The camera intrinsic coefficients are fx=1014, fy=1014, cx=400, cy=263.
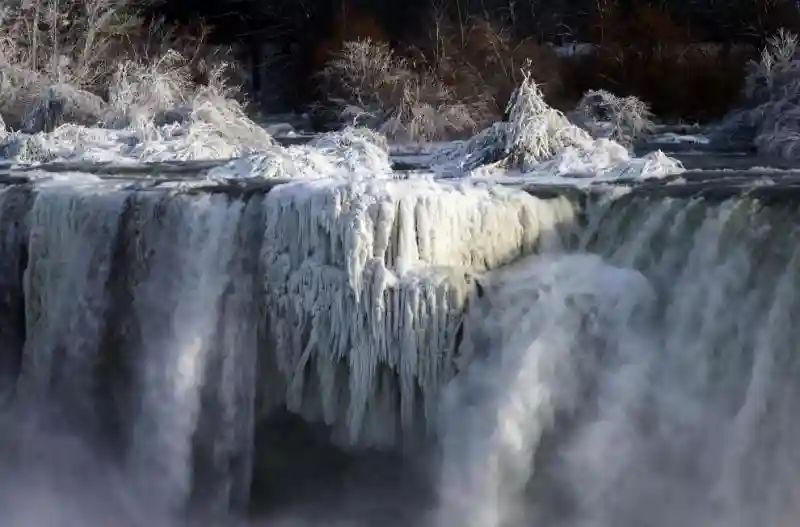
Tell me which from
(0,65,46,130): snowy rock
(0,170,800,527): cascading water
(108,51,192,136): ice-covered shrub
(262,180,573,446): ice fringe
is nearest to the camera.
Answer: (0,170,800,527): cascading water

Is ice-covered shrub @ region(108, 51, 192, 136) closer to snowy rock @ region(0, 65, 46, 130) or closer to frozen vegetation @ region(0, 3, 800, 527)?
snowy rock @ region(0, 65, 46, 130)

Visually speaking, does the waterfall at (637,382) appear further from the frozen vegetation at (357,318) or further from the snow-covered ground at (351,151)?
the snow-covered ground at (351,151)

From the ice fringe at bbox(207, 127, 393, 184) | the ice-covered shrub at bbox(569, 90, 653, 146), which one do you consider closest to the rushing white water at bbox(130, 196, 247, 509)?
the ice fringe at bbox(207, 127, 393, 184)

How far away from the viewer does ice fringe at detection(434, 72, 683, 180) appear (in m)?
8.66

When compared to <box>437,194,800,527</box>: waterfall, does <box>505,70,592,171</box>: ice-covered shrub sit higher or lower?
higher

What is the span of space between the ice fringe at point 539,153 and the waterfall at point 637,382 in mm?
2213

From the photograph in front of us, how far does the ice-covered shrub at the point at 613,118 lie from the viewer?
14.4 metres

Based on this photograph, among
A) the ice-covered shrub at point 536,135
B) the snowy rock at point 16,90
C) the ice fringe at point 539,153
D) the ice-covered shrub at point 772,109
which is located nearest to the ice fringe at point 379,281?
the ice fringe at point 539,153

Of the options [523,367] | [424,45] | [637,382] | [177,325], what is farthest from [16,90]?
[637,382]

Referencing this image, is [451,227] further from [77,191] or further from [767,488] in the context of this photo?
[77,191]

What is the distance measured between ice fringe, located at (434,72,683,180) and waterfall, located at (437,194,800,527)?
2.21 metres

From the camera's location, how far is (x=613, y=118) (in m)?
14.8

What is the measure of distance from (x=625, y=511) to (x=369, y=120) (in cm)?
1192

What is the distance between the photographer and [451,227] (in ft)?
20.9
